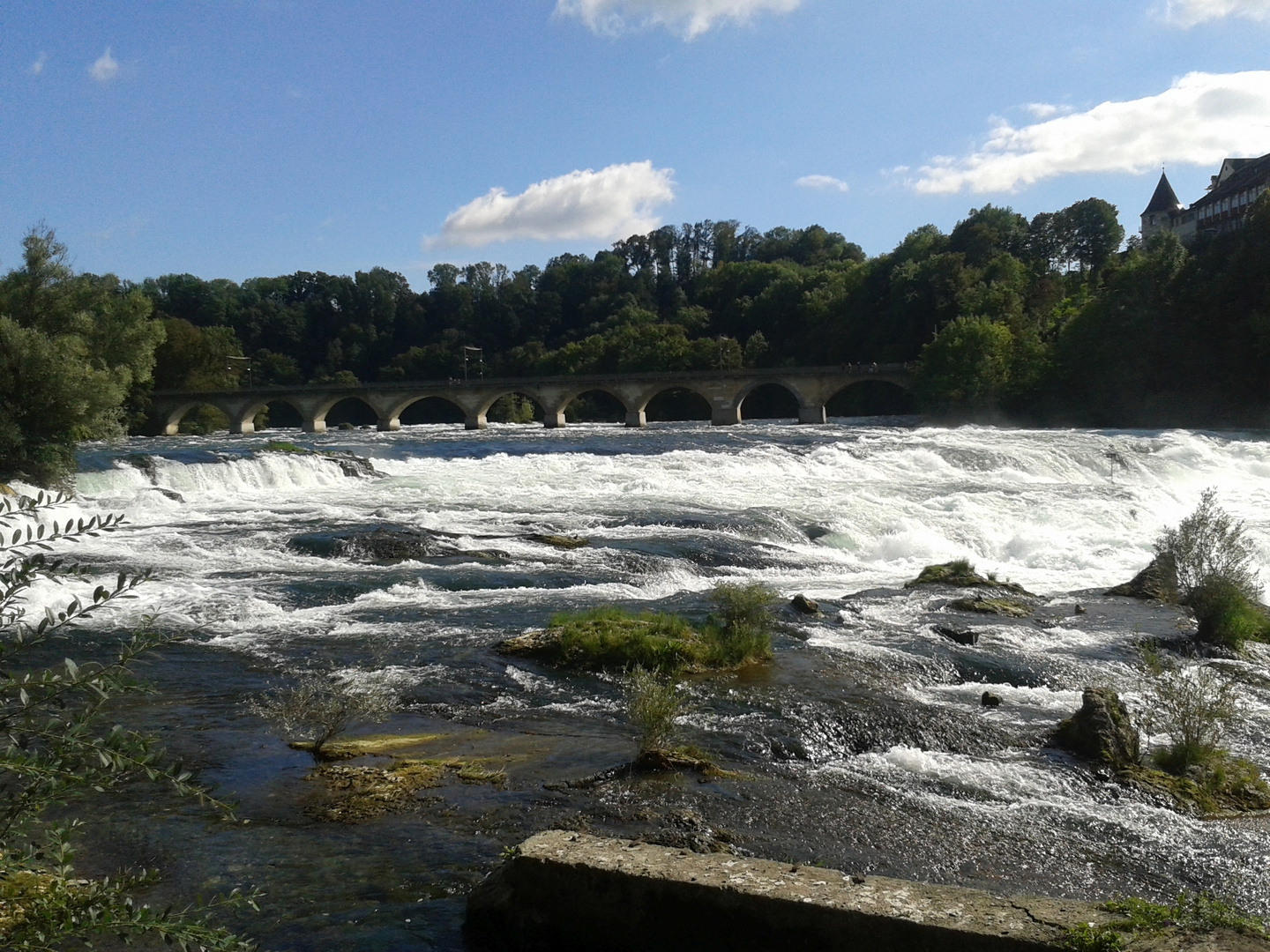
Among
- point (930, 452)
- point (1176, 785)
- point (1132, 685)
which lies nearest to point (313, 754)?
point (1176, 785)

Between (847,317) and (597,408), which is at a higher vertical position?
(847,317)

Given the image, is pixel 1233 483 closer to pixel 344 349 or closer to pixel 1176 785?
pixel 1176 785

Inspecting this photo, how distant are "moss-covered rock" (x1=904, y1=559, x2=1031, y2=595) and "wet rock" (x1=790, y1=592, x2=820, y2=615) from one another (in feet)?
9.30

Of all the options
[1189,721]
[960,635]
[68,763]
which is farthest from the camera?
[960,635]

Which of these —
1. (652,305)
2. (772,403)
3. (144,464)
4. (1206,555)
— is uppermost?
(652,305)

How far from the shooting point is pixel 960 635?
Result: 38.9 ft

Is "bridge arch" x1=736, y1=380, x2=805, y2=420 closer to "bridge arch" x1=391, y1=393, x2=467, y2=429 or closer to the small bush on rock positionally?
"bridge arch" x1=391, y1=393, x2=467, y2=429

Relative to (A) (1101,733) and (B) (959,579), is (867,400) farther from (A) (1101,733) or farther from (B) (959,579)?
(A) (1101,733)

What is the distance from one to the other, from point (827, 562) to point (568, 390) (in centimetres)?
5348

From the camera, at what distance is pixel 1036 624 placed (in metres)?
13.0

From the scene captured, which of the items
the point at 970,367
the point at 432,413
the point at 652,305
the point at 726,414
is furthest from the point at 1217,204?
the point at 432,413

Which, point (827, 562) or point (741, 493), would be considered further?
point (741, 493)

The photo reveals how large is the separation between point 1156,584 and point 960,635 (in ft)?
16.3

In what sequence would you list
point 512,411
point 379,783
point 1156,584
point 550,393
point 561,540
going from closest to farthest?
point 379,783 → point 1156,584 → point 561,540 → point 550,393 → point 512,411
